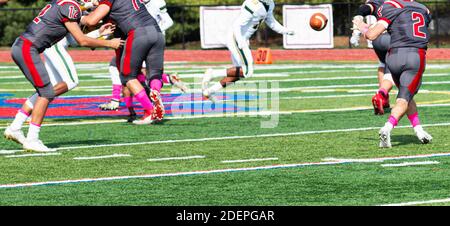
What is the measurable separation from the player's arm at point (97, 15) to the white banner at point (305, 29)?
819 inches

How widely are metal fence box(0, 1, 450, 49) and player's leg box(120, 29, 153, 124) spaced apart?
2171 cm

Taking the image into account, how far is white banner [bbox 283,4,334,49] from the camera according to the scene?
34.0m

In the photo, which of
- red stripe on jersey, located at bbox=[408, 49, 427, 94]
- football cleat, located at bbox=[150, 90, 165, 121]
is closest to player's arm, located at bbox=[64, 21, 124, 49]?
football cleat, located at bbox=[150, 90, 165, 121]

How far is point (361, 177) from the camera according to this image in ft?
32.1

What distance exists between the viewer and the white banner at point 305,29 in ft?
112

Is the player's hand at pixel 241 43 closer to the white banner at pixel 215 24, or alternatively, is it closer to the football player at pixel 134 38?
the football player at pixel 134 38

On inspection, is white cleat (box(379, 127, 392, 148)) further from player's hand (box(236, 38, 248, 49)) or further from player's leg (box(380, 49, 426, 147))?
player's hand (box(236, 38, 248, 49))

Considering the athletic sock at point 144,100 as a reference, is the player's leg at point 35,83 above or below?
above

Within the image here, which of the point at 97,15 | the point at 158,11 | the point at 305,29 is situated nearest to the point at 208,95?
the point at 158,11

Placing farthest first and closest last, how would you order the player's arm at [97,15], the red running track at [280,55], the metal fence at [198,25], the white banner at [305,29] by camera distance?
the metal fence at [198,25]
the white banner at [305,29]
the red running track at [280,55]
the player's arm at [97,15]

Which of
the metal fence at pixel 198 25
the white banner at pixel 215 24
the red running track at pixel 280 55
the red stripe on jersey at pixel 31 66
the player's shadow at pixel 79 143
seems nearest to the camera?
the red stripe on jersey at pixel 31 66

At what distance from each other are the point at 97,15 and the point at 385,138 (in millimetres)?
3540

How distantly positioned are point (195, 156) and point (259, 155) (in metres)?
0.60

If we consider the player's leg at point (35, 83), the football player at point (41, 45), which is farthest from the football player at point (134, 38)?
the player's leg at point (35, 83)
